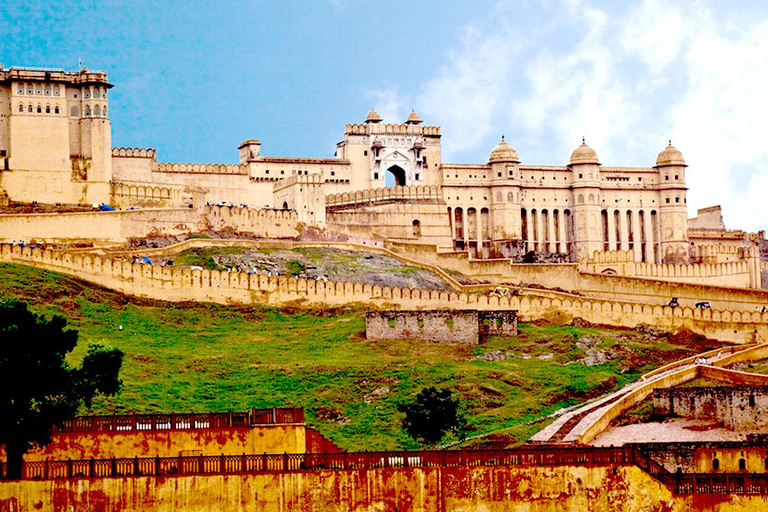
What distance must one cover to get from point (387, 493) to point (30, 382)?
8.21m

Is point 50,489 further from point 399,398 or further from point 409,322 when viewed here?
point 409,322

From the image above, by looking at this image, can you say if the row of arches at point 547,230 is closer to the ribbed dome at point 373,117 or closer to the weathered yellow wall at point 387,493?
the ribbed dome at point 373,117

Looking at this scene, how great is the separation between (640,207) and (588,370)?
3874cm

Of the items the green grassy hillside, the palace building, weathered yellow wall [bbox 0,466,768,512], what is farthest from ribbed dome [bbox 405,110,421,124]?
weathered yellow wall [bbox 0,466,768,512]

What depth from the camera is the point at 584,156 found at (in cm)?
9262

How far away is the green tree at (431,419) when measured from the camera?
43812 millimetres

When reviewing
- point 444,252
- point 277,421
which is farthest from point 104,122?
point 277,421

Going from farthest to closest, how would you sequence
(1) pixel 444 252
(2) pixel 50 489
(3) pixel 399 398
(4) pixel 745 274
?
1. (4) pixel 745 274
2. (1) pixel 444 252
3. (3) pixel 399 398
4. (2) pixel 50 489

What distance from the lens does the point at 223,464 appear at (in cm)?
3188

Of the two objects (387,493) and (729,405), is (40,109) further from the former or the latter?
(387,493)

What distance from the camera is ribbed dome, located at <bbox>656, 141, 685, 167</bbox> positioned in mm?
93938

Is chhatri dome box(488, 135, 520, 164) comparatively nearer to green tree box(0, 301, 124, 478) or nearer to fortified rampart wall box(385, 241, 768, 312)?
fortified rampart wall box(385, 241, 768, 312)

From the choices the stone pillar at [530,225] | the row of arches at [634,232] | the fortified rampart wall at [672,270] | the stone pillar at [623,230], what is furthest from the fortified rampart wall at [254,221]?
the stone pillar at [623,230]

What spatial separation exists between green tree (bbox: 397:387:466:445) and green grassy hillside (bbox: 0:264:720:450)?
4.19ft
